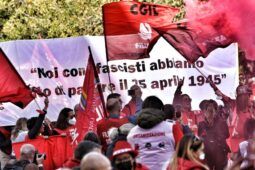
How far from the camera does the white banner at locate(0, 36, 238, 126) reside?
52.3ft

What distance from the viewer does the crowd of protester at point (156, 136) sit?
9.66 meters

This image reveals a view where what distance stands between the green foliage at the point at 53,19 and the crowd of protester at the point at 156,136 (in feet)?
38.4

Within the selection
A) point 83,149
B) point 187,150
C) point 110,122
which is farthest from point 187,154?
point 110,122

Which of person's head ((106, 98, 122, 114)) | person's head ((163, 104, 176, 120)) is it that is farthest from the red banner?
person's head ((163, 104, 176, 120))

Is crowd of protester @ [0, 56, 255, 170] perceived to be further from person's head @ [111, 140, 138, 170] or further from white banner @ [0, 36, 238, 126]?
white banner @ [0, 36, 238, 126]

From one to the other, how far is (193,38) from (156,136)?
11.2ft

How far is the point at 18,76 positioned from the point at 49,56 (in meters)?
0.69

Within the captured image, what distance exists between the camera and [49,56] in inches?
675

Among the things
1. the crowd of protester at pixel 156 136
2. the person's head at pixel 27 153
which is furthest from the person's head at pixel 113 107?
the person's head at pixel 27 153

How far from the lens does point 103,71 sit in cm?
1631

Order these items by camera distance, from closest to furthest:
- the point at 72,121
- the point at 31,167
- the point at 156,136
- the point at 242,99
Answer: the point at 156,136 → the point at 31,167 → the point at 242,99 → the point at 72,121

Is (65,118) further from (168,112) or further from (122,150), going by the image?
(122,150)

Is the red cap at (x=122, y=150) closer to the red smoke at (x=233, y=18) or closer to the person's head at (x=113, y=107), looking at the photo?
the person's head at (x=113, y=107)

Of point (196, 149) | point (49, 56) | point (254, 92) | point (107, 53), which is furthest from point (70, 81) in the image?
point (196, 149)
